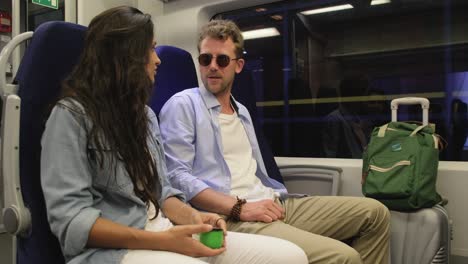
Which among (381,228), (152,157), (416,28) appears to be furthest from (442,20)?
(152,157)

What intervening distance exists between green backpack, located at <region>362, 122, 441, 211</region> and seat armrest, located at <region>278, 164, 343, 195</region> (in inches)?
10.8

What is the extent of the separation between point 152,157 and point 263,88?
6.40 ft

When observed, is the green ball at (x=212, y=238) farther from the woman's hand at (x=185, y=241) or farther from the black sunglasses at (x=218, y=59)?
the black sunglasses at (x=218, y=59)

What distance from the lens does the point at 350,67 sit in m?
2.71

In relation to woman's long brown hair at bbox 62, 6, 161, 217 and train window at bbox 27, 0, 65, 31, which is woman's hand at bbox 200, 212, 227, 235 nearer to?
woman's long brown hair at bbox 62, 6, 161, 217

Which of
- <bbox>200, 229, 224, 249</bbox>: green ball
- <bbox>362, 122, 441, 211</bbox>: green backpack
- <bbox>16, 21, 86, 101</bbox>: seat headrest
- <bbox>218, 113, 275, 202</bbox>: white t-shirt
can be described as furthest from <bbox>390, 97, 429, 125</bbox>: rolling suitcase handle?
<bbox>16, 21, 86, 101</bbox>: seat headrest

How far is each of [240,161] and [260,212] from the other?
0.32 m

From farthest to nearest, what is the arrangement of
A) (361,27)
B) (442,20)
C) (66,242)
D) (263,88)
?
(263,88), (361,27), (442,20), (66,242)

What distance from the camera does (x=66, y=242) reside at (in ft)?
3.08

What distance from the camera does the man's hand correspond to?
1.51 meters

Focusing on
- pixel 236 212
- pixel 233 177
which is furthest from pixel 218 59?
pixel 236 212

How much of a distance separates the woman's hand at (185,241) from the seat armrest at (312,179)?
1.42m

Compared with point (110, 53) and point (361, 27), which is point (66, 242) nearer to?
point (110, 53)

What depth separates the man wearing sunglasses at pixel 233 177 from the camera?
1.53 meters
